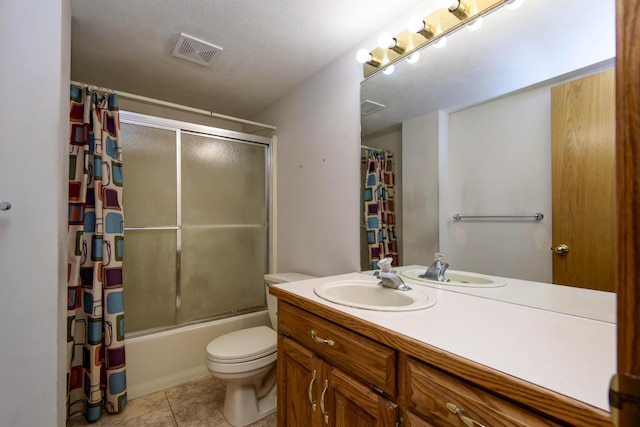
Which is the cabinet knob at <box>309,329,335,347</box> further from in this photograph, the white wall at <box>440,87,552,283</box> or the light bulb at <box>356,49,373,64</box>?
the light bulb at <box>356,49,373,64</box>

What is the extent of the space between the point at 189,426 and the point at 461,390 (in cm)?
162

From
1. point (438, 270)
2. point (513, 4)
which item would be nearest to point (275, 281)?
point (438, 270)

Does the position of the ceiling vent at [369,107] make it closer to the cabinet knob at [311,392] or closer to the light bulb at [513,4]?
the light bulb at [513,4]

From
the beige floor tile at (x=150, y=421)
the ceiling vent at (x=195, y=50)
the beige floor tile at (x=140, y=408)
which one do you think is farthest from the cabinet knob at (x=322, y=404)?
the ceiling vent at (x=195, y=50)

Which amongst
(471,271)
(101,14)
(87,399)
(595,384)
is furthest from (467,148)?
(87,399)

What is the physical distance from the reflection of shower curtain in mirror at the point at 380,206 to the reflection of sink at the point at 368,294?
26 centimetres

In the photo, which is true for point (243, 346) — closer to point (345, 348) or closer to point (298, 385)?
point (298, 385)

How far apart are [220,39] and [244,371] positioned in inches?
74.4

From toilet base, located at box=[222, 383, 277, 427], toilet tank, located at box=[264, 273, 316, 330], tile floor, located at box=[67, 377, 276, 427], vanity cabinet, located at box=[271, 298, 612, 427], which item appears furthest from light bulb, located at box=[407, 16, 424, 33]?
tile floor, located at box=[67, 377, 276, 427]

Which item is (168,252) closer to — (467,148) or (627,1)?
(467,148)

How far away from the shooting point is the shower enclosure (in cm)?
198

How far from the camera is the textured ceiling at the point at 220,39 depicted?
1428mm

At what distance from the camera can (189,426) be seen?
1.59 metres

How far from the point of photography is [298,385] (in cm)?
114
